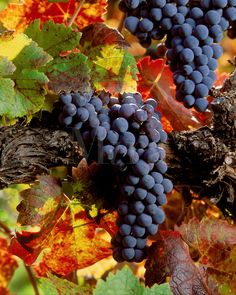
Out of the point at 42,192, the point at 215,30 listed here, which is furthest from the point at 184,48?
the point at 42,192

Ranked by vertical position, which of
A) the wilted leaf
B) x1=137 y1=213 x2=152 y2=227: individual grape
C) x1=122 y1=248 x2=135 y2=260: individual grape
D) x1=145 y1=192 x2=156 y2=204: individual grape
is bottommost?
→ x1=122 y1=248 x2=135 y2=260: individual grape

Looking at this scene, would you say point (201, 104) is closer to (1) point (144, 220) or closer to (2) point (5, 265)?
(1) point (144, 220)

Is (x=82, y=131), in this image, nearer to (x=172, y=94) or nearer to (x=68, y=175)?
(x=68, y=175)

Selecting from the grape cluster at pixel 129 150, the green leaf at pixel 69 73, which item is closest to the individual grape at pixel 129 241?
the grape cluster at pixel 129 150

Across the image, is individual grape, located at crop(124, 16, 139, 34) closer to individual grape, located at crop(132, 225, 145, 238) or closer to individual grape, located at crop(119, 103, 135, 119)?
individual grape, located at crop(119, 103, 135, 119)

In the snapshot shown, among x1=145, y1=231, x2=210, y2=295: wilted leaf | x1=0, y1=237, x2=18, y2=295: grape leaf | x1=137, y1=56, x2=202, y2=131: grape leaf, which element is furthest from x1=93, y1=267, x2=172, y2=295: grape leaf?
x1=0, y1=237, x2=18, y2=295: grape leaf

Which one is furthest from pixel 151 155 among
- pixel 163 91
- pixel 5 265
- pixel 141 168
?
pixel 5 265

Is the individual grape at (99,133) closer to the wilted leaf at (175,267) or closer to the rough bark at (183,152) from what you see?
the rough bark at (183,152)
